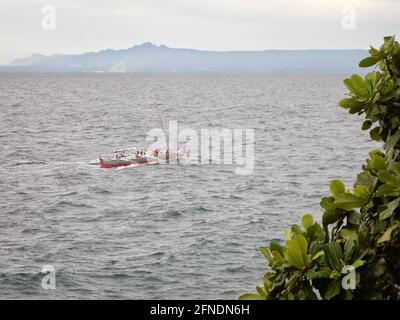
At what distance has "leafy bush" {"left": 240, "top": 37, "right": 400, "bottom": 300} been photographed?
4051mm

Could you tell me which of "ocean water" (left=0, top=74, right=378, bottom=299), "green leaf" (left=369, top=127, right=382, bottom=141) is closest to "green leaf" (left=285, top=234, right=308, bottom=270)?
"green leaf" (left=369, top=127, right=382, bottom=141)

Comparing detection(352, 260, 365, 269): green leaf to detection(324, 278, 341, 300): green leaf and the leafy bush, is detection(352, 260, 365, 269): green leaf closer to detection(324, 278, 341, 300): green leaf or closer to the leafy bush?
the leafy bush

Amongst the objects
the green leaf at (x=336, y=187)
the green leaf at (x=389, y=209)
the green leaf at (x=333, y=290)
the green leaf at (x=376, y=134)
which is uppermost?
the green leaf at (x=376, y=134)

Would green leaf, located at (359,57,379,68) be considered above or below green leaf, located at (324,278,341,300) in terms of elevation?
above

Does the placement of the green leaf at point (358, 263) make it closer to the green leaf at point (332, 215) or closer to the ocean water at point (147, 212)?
the green leaf at point (332, 215)

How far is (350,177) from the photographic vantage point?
185ft

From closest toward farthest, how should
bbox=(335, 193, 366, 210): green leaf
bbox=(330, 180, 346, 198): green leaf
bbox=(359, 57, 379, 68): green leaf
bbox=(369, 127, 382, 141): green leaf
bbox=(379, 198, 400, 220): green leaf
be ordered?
1. bbox=(379, 198, 400, 220): green leaf
2. bbox=(335, 193, 366, 210): green leaf
3. bbox=(330, 180, 346, 198): green leaf
4. bbox=(359, 57, 379, 68): green leaf
5. bbox=(369, 127, 382, 141): green leaf

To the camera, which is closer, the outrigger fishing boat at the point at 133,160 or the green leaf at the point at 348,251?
the green leaf at the point at 348,251

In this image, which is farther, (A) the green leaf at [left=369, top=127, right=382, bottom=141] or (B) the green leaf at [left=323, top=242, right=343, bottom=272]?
(A) the green leaf at [left=369, top=127, right=382, bottom=141]

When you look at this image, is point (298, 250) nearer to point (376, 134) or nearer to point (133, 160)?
point (376, 134)

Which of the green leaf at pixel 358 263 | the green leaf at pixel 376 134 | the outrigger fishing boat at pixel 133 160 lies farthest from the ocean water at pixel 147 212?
the green leaf at pixel 358 263

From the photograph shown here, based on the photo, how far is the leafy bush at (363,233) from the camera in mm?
4051

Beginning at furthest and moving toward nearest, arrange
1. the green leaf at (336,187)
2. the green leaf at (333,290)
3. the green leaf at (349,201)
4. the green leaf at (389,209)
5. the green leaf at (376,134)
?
the green leaf at (376,134) → the green leaf at (336,187) → the green leaf at (349,201) → the green leaf at (333,290) → the green leaf at (389,209)
